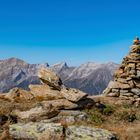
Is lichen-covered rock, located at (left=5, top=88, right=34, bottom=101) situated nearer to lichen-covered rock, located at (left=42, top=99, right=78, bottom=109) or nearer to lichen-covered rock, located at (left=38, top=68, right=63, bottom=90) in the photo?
lichen-covered rock, located at (left=38, top=68, right=63, bottom=90)

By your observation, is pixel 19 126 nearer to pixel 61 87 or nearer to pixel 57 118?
pixel 57 118

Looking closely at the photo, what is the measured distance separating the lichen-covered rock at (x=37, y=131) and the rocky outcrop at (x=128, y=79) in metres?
24.6

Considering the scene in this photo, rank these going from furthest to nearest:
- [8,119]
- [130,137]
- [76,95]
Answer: [76,95]
[8,119]
[130,137]

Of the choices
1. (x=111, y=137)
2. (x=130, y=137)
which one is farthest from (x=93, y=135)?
(x=130, y=137)

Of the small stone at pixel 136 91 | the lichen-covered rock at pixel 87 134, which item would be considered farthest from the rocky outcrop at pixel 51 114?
the small stone at pixel 136 91

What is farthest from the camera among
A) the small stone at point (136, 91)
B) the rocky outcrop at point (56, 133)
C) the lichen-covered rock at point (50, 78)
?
the small stone at point (136, 91)

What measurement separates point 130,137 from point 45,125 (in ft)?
19.7

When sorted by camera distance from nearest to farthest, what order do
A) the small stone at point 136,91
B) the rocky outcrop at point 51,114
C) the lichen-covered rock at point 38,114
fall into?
1. the rocky outcrop at point 51,114
2. the lichen-covered rock at point 38,114
3. the small stone at point 136,91

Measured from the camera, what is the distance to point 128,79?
47.8 m

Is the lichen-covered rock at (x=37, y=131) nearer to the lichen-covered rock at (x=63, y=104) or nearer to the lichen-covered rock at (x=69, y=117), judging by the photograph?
the lichen-covered rock at (x=69, y=117)

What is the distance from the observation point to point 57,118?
28547 mm

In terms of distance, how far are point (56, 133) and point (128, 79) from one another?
2776cm

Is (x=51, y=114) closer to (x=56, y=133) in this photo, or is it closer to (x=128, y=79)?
(x=56, y=133)

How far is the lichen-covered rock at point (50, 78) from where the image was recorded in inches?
1463
